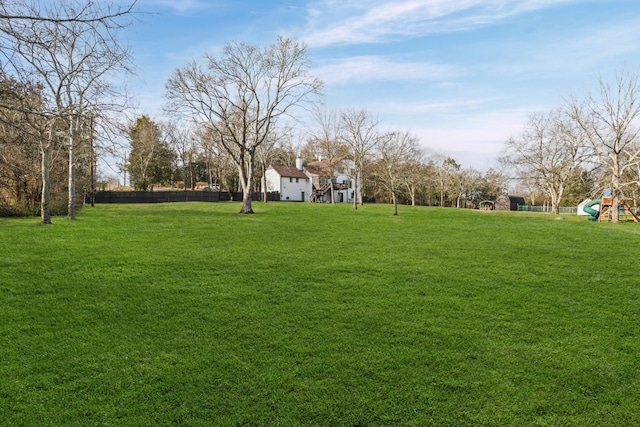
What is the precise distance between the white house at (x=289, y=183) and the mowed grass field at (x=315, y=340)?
52.7 meters

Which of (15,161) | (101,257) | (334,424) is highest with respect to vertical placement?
(15,161)

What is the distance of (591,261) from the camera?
11117 mm

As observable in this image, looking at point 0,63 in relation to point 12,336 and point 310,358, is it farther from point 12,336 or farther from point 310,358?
point 310,358

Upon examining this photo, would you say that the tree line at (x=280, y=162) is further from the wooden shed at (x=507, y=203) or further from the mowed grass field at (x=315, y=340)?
the mowed grass field at (x=315, y=340)

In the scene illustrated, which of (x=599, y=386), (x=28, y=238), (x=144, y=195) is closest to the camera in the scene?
(x=599, y=386)

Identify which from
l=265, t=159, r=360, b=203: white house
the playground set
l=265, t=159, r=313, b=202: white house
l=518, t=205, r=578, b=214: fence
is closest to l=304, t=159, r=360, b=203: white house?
l=265, t=159, r=360, b=203: white house

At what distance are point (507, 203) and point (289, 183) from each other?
40377 mm

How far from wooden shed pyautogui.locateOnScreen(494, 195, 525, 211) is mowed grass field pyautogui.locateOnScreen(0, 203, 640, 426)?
64720mm

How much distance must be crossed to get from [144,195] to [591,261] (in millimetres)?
47372

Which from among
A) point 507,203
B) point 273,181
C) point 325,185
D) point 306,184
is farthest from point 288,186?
point 507,203

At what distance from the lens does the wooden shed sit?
70.6 meters

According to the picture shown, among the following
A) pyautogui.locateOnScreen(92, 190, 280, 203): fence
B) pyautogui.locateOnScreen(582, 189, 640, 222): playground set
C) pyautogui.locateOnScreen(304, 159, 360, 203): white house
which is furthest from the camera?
pyautogui.locateOnScreen(304, 159, 360, 203): white house

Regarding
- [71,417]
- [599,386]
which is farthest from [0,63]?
[599,386]

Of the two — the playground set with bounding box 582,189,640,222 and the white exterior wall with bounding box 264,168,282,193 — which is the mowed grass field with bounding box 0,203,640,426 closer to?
the playground set with bounding box 582,189,640,222
